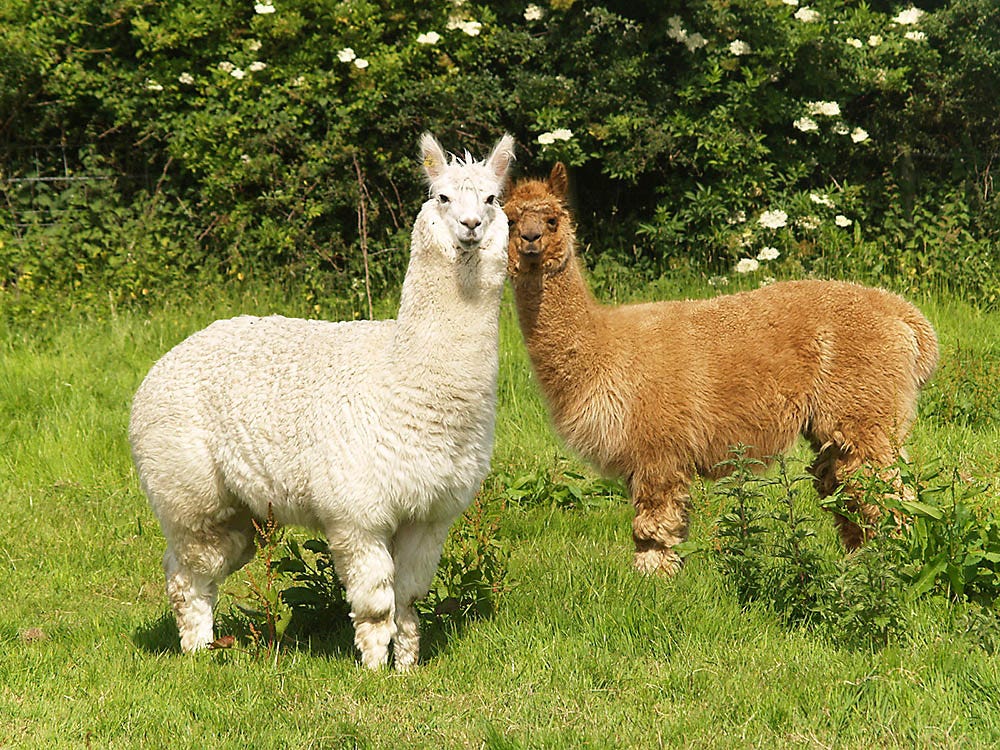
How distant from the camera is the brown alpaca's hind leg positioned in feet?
18.4

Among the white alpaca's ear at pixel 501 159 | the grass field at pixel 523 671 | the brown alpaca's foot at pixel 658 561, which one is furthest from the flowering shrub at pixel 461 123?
the white alpaca's ear at pixel 501 159

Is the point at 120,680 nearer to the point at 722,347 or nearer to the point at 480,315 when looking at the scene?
the point at 480,315

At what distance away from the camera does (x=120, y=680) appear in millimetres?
4492

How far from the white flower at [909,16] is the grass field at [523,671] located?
218 inches

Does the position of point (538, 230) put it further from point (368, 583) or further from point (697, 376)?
point (368, 583)

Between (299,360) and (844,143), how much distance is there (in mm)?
8047

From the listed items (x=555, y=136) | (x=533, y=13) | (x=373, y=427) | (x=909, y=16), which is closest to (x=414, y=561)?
(x=373, y=427)

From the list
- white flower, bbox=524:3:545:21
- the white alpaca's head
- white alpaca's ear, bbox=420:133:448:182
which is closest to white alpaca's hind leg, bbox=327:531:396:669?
the white alpaca's head

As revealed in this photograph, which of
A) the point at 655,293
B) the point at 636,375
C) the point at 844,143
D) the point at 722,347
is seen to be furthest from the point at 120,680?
the point at 844,143

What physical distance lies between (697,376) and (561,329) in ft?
2.18

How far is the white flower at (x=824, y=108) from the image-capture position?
10.4 m

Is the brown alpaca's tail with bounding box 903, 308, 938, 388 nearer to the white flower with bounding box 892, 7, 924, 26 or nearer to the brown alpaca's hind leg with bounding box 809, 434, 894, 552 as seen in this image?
the brown alpaca's hind leg with bounding box 809, 434, 894, 552

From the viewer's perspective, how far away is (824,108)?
10.4 metres

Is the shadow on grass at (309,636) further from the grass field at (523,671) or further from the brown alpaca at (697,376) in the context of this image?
the brown alpaca at (697,376)
